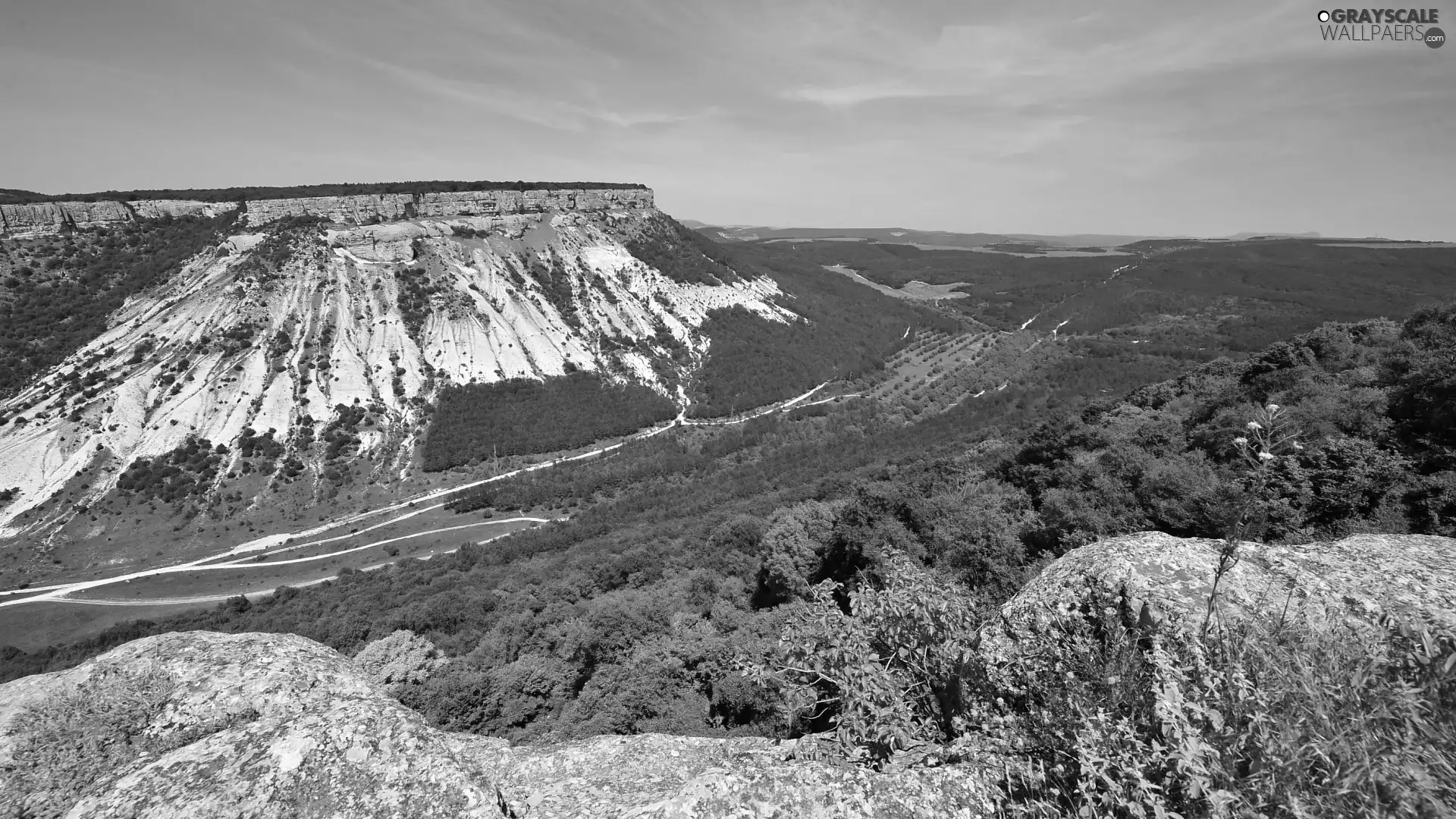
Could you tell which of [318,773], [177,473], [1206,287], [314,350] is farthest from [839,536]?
[1206,287]

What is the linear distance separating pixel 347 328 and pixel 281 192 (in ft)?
81.3

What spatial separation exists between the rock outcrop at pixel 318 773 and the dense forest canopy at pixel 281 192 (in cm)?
7349

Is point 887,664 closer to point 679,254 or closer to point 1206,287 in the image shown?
point 679,254

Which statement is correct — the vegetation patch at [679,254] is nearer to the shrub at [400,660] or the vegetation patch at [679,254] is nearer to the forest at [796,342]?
the forest at [796,342]

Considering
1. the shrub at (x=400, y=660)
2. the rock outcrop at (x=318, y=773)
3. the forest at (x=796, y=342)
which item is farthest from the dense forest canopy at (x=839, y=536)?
the forest at (x=796, y=342)

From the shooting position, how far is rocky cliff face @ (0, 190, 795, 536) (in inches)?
1662

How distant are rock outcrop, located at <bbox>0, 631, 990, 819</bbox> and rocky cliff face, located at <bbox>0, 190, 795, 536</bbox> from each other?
43.4 meters

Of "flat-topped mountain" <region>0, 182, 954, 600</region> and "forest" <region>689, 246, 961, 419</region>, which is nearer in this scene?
"flat-topped mountain" <region>0, 182, 954, 600</region>

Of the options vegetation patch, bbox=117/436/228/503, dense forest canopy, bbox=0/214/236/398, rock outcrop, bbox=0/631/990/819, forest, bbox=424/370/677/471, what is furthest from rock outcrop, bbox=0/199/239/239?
rock outcrop, bbox=0/631/990/819

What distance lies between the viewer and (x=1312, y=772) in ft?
12.1

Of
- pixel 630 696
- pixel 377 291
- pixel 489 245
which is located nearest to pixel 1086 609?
pixel 630 696

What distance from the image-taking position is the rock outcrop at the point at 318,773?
564 centimetres

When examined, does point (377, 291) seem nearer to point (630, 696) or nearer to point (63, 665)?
point (63, 665)

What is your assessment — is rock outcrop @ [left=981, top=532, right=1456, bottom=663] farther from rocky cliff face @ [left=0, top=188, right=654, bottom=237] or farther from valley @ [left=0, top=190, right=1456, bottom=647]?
rocky cliff face @ [left=0, top=188, right=654, bottom=237]
